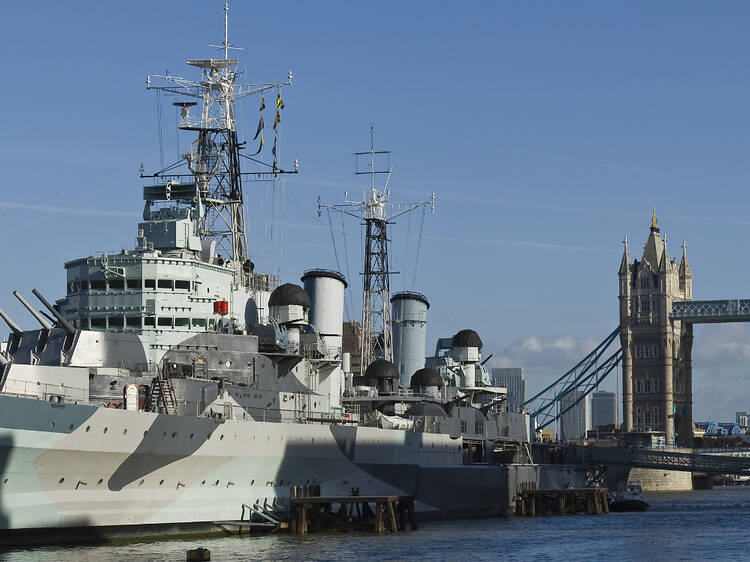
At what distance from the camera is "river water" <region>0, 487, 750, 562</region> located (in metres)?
28.4

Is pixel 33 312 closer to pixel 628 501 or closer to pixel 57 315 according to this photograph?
pixel 57 315

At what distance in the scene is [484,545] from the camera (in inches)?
1326

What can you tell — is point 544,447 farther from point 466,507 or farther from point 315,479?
point 315,479

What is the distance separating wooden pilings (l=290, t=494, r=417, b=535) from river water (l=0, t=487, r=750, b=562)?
0.58 metres

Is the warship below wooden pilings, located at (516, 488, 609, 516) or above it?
above

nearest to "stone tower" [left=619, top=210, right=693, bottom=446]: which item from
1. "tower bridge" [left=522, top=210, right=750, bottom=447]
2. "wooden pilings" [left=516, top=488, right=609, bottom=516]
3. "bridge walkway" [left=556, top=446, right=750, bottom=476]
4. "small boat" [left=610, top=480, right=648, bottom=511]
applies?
"tower bridge" [left=522, top=210, right=750, bottom=447]

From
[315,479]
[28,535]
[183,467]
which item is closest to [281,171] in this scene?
[315,479]

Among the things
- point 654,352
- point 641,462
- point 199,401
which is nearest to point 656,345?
point 654,352

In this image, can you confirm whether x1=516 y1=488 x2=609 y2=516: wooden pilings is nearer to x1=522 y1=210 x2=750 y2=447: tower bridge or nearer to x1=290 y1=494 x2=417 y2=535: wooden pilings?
x1=290 y1=494 x2=417 y2=535: wooden pilings

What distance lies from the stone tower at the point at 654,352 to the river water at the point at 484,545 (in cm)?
8371

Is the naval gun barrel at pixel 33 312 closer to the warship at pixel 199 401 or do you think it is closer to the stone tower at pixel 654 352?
the warship at pixel 199 401

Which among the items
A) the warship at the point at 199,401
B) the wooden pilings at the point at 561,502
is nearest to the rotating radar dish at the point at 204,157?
the warship at the point at 199,401

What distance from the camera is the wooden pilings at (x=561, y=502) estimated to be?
162 ft

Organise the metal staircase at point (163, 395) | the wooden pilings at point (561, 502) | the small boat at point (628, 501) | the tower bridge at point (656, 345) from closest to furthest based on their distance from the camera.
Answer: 1. the metal staircase at point (163, 395)
2. the wooden pilings at point (561, 502)
3. the small boat at point (628, 501)
4. the tower bridge at point (656, 345)
